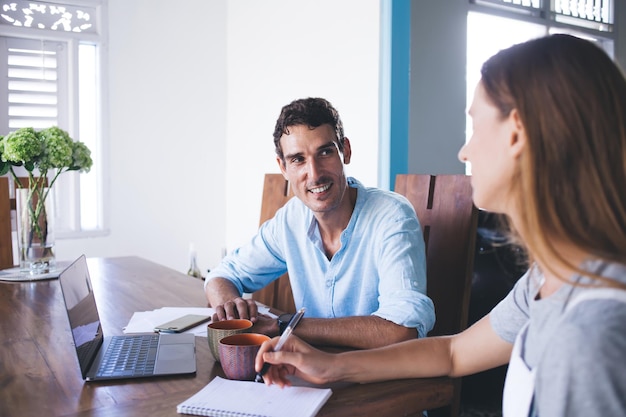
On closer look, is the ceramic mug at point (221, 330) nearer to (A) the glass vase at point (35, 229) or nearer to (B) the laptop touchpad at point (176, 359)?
(B) the laptop touchpad at point (176, 359)

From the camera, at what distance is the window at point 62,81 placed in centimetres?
361

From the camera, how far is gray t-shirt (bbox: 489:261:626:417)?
1.95 ft

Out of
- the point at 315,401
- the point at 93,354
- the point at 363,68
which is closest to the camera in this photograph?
the point at 315,401

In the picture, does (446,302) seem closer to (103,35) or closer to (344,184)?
(344,184)

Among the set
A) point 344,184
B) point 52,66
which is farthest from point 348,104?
point 52,66

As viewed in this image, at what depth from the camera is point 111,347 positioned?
1.21 metres

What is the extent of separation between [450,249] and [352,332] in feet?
1.43

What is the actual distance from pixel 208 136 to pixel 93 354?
330 cm

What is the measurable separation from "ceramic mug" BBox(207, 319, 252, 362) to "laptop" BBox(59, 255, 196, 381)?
5 centimetres

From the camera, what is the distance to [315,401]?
0.90m

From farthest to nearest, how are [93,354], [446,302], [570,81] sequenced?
1. [446,302]
2. [93,354]
3. [570,81]

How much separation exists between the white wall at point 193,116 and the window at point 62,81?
0.35 ft

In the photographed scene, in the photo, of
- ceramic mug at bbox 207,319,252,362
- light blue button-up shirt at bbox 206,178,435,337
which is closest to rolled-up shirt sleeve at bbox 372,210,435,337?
light blue button-up shirt at bbox 206,178,435,337

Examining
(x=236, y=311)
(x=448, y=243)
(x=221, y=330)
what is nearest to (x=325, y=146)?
(x=448, y=243)
